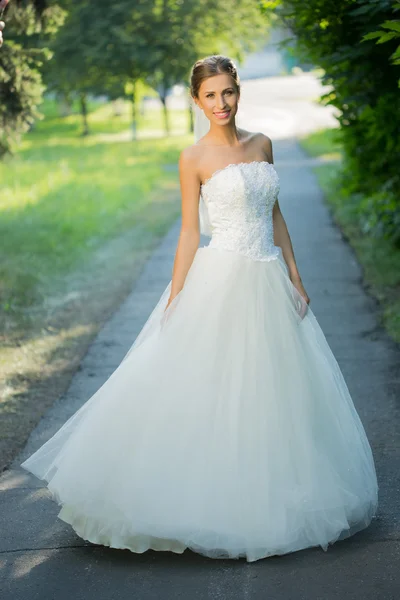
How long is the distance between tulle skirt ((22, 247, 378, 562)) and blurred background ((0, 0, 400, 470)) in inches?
69.3

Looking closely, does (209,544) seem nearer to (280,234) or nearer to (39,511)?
(39,511)

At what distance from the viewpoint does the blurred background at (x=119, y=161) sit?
8.49 m

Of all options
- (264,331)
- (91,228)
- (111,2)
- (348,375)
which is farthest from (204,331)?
(111,2)

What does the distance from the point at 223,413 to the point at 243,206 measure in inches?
40.1

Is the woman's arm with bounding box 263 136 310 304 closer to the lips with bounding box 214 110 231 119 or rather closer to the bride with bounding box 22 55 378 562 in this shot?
the bride with bounding box 22 55 378 562

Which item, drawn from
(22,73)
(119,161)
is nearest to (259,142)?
(22,73)

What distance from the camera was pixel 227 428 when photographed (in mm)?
4414

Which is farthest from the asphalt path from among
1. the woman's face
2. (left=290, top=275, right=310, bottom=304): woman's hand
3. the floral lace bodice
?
the woman's face

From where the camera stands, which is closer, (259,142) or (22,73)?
(259,142)

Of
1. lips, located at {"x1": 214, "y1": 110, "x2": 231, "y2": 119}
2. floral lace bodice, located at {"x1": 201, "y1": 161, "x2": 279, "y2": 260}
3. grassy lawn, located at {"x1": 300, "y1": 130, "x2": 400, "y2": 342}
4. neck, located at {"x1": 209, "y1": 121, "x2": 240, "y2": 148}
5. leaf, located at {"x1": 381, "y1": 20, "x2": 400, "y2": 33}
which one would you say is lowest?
grassy lawn, located at {"x1": 300, "y1": 130, "x2": 400, "y2": 342}

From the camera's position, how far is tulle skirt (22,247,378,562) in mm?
4312

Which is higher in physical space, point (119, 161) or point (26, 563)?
point (26, 563)

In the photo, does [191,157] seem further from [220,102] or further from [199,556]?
[199,556]

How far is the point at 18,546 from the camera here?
4715mm
